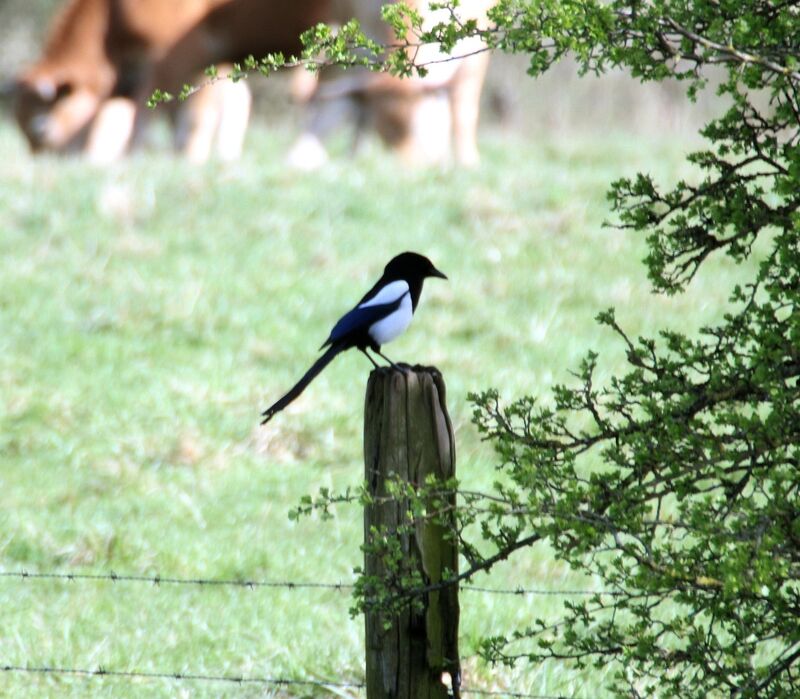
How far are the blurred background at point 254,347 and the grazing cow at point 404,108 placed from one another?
31 millimetres

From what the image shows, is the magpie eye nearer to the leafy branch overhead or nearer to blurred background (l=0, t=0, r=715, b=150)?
blurred background (l=0, t=0, r=715, b=150)

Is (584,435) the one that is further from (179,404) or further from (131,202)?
(131,202)

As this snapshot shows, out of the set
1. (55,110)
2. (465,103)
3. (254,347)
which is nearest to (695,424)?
(254,347)

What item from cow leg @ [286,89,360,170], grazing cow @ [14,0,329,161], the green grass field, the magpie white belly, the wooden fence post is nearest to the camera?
the wooden fence post

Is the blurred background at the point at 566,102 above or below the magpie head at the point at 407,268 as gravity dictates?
above

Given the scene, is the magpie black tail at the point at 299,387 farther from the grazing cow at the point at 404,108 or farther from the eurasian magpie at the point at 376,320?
the grazing cow at the point at 404,108

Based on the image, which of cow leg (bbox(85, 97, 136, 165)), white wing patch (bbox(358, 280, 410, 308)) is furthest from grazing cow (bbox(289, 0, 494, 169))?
white wing patch (bbox(358, 280, 410, 308))

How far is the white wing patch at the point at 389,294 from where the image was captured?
3.97 meters

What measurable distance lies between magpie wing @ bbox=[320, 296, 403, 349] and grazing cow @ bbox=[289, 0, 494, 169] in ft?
31.1

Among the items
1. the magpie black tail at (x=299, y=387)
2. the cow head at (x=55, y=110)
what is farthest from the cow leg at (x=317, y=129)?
the magpie black tail at (x=299, y=387)

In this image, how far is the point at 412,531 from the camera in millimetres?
3287

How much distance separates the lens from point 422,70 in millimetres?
3094

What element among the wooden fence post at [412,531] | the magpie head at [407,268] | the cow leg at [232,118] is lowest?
the wooden fence post at [412,531]

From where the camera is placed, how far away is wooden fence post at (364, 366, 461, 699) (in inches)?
130
